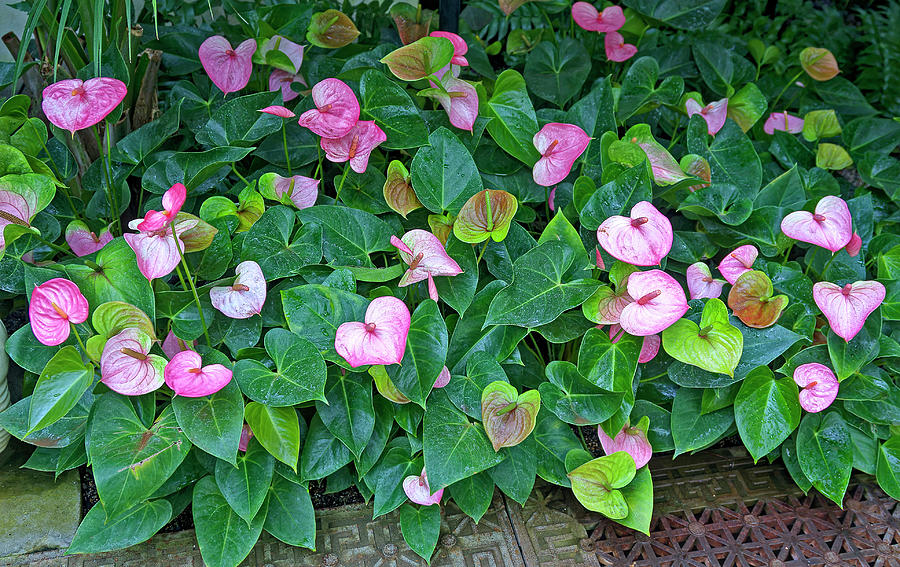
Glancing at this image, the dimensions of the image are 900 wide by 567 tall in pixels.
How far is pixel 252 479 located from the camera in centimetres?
141

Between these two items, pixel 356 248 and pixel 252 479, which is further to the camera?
pixel 356 248

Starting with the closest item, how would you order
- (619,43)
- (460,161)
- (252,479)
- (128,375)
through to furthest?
(128,375) → (252,479) → (460,161) → (619,43)

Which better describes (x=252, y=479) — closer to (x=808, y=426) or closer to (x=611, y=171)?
(x=611, y=171)

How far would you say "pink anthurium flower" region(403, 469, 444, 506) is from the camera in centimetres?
145

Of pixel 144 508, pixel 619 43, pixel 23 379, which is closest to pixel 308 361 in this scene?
pixel 144 508

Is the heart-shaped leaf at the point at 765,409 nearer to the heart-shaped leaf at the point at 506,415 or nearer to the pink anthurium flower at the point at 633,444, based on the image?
the pink anthurium flower at the point at 633,444

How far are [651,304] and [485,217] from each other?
39 cm

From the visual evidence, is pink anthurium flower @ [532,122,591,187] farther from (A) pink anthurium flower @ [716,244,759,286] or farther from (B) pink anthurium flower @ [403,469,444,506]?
(B) pink anthurium flower @ [403,469,444,506]

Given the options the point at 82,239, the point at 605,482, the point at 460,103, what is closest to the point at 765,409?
the point at 605,482

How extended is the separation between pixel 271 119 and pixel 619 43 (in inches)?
42.0

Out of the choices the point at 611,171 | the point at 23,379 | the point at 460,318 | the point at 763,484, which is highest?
the point at 611,171

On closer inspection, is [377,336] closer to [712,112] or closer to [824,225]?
[824,225]

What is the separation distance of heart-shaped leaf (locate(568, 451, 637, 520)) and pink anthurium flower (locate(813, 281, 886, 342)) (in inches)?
19.7

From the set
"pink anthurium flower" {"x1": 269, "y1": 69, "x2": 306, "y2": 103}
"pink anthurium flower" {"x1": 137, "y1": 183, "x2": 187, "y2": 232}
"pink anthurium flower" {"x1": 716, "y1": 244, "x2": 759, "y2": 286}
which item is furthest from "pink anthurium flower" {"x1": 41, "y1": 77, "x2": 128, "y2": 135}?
"pink anthurium flower" {"x1": 716, "y1": 244, "x2": 759, "y2": 286}
